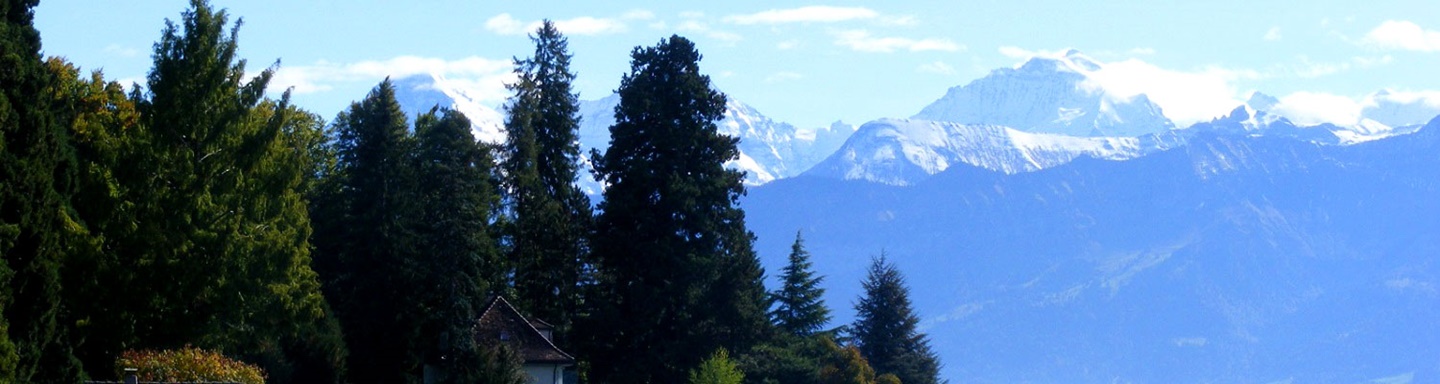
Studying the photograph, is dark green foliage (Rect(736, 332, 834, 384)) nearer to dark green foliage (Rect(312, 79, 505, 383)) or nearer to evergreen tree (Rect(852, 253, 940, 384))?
dark green foliage (Rect(312, 79, 505, 383))

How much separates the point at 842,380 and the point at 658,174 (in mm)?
15782

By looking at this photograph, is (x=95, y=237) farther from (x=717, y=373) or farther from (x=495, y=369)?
(x=717, y=373)

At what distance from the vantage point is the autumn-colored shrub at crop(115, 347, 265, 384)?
126ft

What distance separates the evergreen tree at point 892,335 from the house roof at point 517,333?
28516 mm

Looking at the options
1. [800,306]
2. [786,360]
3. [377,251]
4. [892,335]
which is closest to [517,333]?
[377,251]

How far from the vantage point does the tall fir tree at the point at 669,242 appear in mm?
57375

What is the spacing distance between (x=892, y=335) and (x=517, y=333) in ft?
103

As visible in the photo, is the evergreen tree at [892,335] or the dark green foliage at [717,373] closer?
the dark green foliage at [717,373]

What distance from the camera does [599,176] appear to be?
2381 inches

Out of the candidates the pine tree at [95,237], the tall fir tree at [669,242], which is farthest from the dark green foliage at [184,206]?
the tall fir tree at [669,242]

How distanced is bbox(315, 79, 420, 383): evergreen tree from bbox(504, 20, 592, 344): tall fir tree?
4942 mm

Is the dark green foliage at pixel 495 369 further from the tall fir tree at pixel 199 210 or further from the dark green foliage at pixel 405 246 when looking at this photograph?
the tall fir tree at pixel 199 210

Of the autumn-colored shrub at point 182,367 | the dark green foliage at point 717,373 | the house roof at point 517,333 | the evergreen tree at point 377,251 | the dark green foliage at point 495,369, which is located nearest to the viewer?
the autumn-colored shrub at point 182,367

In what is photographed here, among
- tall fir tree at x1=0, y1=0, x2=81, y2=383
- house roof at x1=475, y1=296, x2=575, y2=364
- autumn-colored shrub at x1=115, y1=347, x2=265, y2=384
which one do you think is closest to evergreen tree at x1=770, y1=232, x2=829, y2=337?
house roof at x1=475, y1=296, x2=575, y2=364
